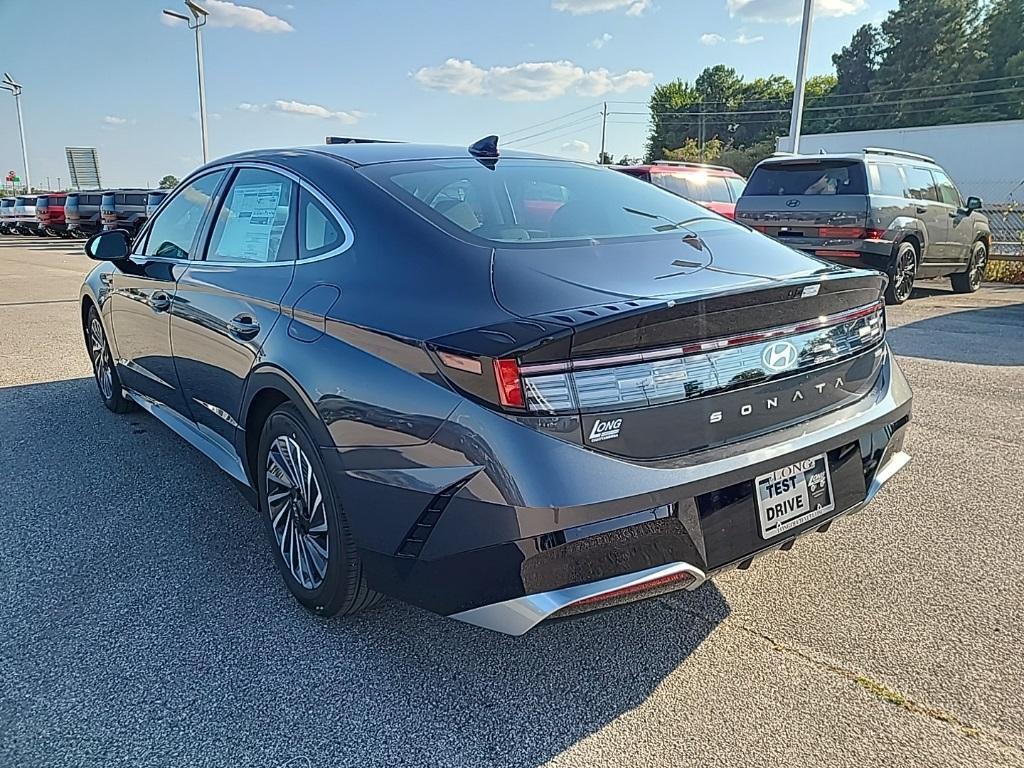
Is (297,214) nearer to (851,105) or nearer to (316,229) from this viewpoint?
(316,229)

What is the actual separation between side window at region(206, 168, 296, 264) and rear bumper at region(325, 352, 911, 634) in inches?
42.0

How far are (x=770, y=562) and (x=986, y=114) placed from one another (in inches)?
2280

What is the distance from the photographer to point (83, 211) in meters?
26.0

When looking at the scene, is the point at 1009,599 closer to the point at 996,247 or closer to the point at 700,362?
the point at 700,362

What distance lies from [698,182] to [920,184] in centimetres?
320

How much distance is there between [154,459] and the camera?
412 centimetres

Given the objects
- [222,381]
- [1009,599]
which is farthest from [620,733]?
[222,381]

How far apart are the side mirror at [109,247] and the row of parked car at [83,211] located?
52.3ft

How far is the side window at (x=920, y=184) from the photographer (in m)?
9.69

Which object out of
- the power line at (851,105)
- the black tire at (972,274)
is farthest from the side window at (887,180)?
the power line at (851,105)

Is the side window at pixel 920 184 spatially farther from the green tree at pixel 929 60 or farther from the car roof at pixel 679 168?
the green tree at pixel 929 60

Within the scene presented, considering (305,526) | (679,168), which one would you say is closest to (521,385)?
(305,526)

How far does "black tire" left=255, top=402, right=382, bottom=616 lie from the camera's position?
7.67ft

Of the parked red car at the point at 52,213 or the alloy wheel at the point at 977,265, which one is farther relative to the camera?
the parked red car at the point at 52,213
